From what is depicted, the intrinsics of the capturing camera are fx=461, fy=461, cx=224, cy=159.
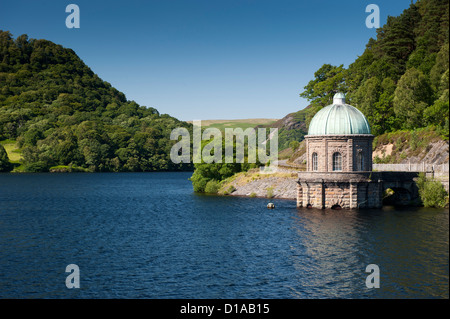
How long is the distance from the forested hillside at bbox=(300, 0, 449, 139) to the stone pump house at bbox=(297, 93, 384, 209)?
1141cm

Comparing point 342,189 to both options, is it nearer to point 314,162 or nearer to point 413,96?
point 314,162

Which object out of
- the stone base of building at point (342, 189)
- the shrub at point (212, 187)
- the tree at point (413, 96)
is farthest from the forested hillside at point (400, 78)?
the shrub at point (212, 187)

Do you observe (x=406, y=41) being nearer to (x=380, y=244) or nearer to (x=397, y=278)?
(x=380, y=244)

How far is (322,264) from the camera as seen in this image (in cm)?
3756

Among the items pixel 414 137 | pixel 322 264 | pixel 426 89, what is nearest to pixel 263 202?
pixel 414 137

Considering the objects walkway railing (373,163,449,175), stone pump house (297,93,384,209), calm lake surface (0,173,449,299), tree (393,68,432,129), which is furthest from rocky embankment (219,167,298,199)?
tree (393,68,432,129)

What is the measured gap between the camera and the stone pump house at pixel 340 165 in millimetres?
65000

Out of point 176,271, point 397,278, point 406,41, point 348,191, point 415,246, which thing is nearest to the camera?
point 397,278

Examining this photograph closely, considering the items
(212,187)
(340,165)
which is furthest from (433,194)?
(212,187)

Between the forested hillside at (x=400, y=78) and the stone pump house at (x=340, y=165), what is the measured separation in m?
11.4

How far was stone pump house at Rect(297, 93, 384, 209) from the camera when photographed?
65.0 meters

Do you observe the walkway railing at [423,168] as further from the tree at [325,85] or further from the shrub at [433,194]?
the tree at [325,85]
